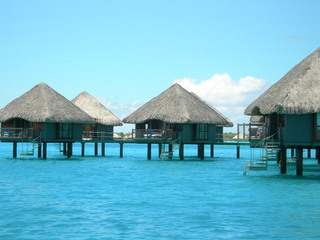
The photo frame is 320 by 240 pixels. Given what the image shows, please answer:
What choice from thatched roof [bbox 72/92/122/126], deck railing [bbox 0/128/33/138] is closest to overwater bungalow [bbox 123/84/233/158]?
deck railing [bbox 0/128/33/138]

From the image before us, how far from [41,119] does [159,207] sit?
1012 inches

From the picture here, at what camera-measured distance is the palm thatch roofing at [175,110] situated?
149 ft

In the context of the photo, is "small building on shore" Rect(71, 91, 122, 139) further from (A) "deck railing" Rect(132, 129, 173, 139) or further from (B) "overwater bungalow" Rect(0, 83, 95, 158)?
(A) "deck railing" Rect(132, 129, 173, 139)

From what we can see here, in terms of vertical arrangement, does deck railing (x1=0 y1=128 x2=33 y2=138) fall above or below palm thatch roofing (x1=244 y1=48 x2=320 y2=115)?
below

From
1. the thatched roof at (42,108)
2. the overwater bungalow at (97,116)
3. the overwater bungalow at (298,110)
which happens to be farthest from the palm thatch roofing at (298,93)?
the overwater bungalow at (97,116)

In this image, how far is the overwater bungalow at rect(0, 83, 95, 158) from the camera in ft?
150

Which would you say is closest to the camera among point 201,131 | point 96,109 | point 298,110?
point 298,110

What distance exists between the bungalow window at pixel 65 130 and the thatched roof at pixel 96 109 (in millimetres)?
8267

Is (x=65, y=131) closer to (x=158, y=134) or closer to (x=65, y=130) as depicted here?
(x=65, y=130)

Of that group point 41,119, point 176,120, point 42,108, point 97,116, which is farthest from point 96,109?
point 176,120

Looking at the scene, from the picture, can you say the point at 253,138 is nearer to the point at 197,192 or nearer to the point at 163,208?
the point at 197,192

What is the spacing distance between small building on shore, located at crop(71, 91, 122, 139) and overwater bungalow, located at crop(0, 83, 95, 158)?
6.87 metres

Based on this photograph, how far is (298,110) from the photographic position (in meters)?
29.2

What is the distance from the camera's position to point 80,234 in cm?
1659
